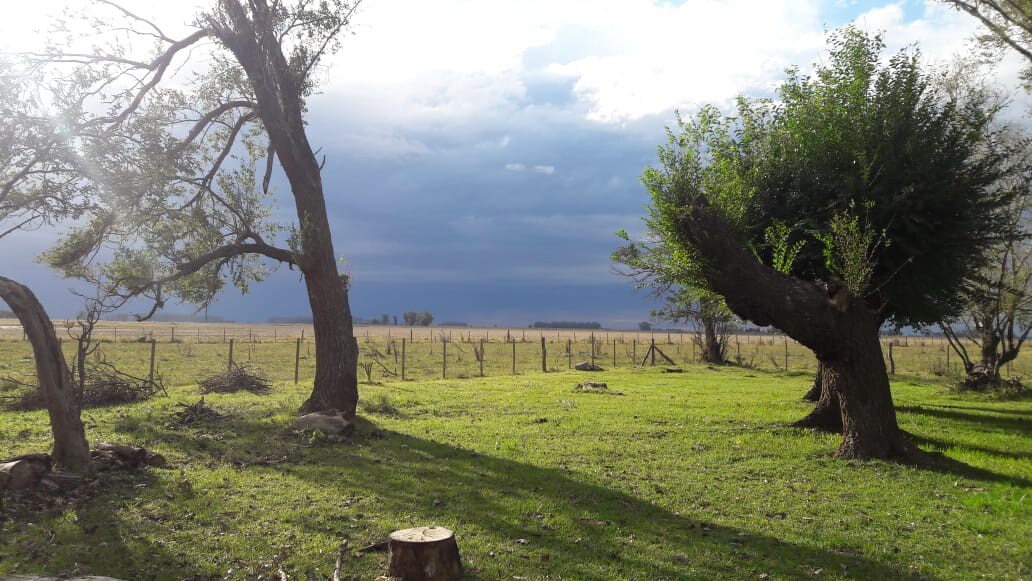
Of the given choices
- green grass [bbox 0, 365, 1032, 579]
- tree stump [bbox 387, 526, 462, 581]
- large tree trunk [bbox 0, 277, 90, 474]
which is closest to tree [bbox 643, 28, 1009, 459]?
green grass [bbox 0, 365, 1032, 579]

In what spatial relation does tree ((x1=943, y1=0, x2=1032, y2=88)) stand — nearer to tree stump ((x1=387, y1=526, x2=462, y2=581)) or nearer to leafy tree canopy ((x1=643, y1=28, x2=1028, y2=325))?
leafy tree canopy ((x1=643, y1=28, x2=1028, y2=325))

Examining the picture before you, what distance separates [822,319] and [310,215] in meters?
13.6

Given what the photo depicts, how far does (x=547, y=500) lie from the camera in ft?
32.2

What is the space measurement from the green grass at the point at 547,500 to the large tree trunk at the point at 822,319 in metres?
0.99

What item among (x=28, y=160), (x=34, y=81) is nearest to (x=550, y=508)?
(x=28, y=160)

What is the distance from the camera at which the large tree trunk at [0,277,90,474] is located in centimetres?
1009

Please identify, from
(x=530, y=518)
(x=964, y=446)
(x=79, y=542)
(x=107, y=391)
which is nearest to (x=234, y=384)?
(x=107, y=391)

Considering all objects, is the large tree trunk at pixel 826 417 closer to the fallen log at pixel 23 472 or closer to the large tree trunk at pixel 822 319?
the large tree trunk at pixel 822 319

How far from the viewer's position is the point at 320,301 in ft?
→ 57.3

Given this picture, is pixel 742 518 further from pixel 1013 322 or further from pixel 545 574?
pixel 1013 322

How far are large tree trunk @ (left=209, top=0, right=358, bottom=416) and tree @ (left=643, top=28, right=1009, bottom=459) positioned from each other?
30.6 ft

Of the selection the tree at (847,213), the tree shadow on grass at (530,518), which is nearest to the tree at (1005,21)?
the tree at (847,213)

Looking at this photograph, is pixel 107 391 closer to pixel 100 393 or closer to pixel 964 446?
pixel 100 393

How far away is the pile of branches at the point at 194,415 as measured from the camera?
16.2m
